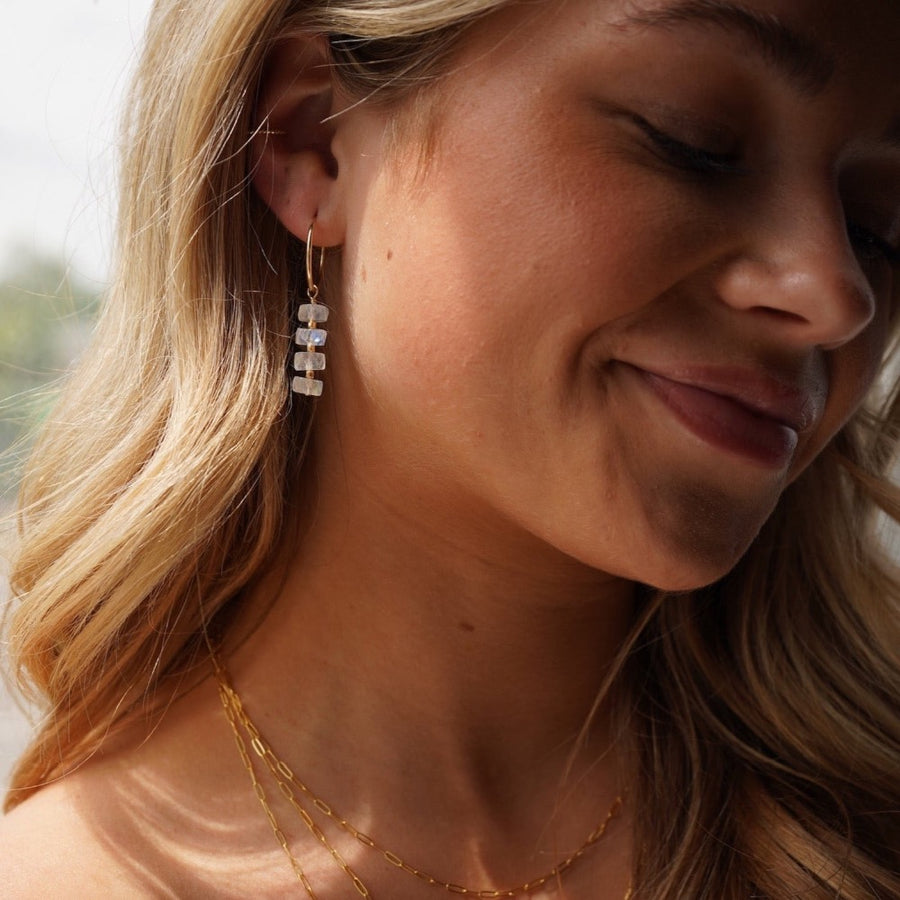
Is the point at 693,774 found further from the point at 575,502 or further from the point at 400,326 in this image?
the point at 400,326

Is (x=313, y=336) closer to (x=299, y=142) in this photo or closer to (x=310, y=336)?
(x=310, y=336)

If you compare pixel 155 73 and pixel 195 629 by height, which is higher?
pixel 155 73

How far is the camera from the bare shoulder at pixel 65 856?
4.36ft

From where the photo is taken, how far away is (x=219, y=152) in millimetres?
1354

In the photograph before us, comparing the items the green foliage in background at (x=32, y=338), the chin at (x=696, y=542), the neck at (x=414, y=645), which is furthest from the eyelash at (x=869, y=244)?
the green foliage in background at (x=32, y=338)

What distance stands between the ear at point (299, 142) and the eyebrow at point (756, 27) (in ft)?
1.19

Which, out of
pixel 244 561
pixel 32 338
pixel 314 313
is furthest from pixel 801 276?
pixel 32 338

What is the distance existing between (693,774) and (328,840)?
422mm

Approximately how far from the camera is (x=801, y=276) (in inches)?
45.7

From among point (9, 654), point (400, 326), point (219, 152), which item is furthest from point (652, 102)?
point (9, 654)

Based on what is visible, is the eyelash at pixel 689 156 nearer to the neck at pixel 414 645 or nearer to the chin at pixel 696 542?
the chin at pixel 696 542

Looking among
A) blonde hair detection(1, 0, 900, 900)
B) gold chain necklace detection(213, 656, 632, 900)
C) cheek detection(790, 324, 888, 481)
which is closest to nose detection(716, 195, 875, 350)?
cheek detection(790, 324, 888, 481)

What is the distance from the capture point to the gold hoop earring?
4.53 feet

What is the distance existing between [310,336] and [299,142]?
207 millimetres
